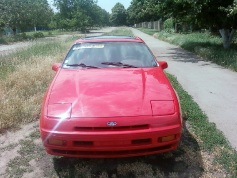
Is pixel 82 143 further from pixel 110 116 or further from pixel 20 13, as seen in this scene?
pixel 20 13

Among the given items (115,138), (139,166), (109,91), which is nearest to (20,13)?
(109,91)

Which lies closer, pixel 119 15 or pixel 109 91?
pixel 109 91

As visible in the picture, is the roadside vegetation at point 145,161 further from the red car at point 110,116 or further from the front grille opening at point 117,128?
the front grille opening at point 117,128

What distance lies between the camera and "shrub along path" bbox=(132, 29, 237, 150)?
199 inches

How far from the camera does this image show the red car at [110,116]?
9.84 feet

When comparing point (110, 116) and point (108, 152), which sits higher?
point (110, 116)

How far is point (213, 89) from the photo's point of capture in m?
7.41

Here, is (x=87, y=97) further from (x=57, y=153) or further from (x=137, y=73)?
(x=137, y=73)

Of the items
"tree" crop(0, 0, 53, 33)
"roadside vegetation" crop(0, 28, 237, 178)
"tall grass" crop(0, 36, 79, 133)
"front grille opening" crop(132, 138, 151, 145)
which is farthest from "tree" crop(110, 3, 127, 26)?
"front grille opening" crop(132, 138, 151, 145)

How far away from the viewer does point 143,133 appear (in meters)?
2.99

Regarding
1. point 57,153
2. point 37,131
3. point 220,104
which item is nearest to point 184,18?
point 220,104

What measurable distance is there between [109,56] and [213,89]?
12.8 feet

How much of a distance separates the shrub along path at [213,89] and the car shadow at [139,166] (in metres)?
0.88

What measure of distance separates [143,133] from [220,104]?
3619 millimetres
